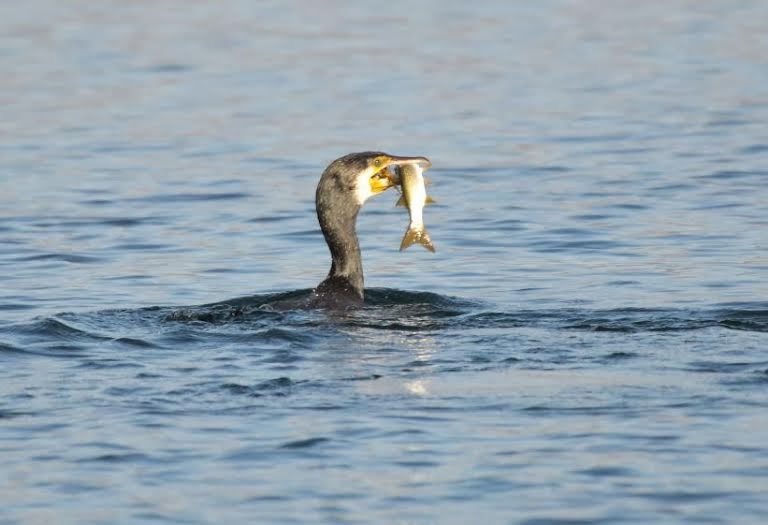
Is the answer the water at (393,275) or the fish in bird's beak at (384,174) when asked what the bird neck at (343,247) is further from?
the water at (393,275)

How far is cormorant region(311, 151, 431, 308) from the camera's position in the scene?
11352mm

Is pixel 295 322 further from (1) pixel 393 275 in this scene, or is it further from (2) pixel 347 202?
(1) pixel 393 275

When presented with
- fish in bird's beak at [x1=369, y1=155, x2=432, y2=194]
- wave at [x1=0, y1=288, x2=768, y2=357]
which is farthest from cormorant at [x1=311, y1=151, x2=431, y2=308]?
wave at [x1=0, y1=288, x2=768, y2=357]

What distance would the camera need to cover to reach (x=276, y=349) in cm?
980

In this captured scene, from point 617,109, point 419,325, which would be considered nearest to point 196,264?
point 419,325

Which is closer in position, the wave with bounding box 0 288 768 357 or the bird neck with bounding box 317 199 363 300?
the wave with bounding box 0 288 768 357

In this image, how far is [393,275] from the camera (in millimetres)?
13195

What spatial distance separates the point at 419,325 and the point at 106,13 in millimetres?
20147

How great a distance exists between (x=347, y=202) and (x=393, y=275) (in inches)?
72.1

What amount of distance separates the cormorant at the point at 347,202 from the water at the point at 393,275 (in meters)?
0.35

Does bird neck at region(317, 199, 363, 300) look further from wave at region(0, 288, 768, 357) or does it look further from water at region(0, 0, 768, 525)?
water at region(0, 0, 768, 525)

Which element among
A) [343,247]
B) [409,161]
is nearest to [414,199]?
[409,161]

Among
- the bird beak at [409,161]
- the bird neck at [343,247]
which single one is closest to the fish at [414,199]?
the bird beak at [409,161]

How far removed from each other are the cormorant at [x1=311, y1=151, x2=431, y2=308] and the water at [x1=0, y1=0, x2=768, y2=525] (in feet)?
1.16
